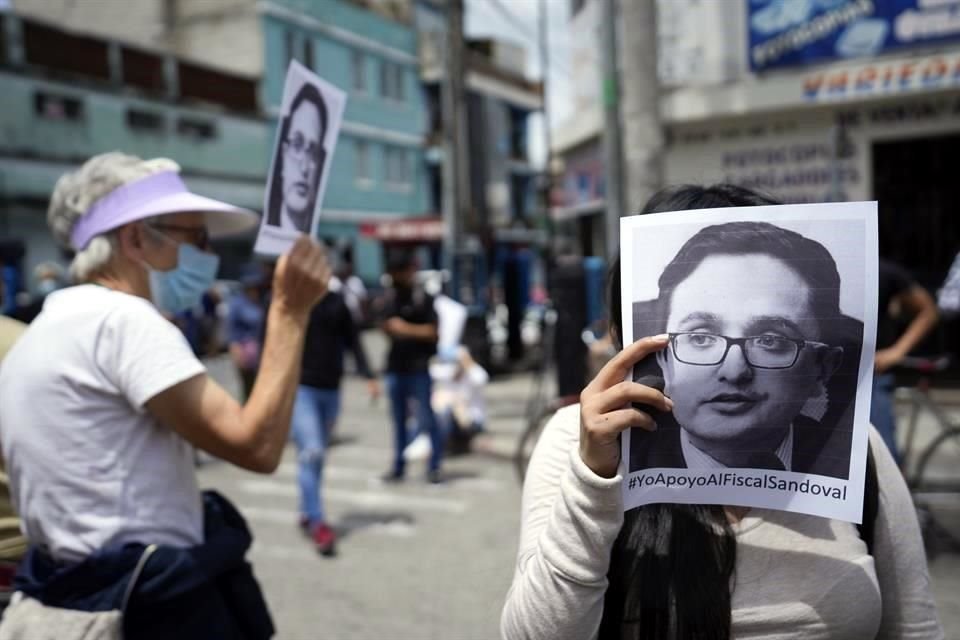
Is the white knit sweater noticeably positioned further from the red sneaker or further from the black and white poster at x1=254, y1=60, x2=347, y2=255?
the red sneaker

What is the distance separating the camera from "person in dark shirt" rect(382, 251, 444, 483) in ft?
23.9

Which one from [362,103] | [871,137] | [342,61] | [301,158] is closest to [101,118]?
[342,61]

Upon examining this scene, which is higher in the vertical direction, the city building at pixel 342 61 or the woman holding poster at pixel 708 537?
the city building at pixel 342 61

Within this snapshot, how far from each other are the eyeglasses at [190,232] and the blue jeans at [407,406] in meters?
5.02

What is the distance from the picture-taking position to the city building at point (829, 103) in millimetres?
10109

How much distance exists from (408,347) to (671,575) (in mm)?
5902

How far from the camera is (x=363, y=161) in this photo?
1281 inches

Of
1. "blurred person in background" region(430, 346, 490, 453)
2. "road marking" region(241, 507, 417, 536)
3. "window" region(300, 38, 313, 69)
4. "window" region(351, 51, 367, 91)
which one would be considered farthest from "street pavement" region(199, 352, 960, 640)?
"window" region(351, 51, 367, 91)

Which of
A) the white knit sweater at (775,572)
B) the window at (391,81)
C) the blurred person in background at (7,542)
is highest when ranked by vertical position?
the window at (391,81)

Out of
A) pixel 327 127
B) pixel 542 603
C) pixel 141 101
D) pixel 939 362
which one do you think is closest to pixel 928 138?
pixel 939 362

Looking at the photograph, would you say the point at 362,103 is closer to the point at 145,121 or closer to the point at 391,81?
the point at 391,81

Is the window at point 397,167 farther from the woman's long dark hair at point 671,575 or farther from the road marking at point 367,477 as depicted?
the woman's long dark hair at point 671,575

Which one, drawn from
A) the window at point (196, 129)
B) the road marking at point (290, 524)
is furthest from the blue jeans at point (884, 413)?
the window at point (196, 129)

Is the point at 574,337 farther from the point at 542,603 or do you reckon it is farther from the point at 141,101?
the point at 141,101
